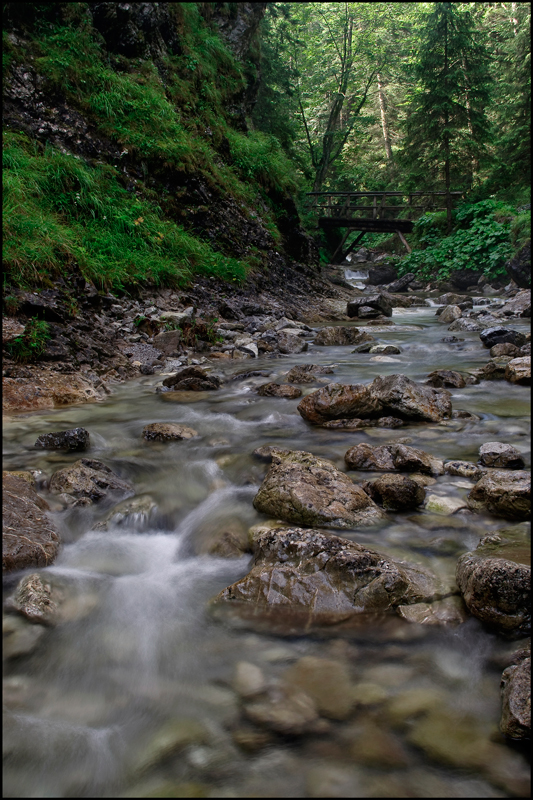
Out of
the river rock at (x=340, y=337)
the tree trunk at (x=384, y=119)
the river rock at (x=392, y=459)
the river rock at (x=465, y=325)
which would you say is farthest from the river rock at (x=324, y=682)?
the tree trunk at (x=384, y=119)

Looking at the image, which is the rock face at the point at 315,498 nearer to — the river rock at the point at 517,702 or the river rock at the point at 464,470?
the river rock at the point at 464,470

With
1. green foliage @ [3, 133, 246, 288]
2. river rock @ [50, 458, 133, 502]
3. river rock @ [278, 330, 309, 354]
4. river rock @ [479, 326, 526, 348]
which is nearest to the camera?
river rock @ [50, 458, 133, 502]

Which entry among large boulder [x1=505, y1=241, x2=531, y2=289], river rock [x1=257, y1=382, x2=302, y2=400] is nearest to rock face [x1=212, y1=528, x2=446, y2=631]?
river rock [x1=257, y1=382, x2=302, y2=400]

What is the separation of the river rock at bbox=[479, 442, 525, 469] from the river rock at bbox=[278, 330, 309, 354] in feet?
16.4

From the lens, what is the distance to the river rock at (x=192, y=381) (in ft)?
18.3

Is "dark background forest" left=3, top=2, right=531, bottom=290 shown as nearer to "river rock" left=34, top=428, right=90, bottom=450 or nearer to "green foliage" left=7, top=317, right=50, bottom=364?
Answer: "green foliage" left=7, top=317, right=50, bottom=364

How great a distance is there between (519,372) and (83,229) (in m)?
6.58

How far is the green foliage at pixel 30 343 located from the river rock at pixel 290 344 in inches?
152

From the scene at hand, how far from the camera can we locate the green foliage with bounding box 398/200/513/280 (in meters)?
16.3

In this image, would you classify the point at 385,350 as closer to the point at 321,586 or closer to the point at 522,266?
the point at 321,586

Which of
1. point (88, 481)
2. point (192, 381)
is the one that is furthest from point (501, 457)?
point (192, 381)

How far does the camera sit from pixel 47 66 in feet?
28.3

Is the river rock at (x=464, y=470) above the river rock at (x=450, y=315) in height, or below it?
below

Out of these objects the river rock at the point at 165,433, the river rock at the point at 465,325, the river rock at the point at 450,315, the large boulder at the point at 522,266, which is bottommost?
the river rock at the point at 165,433
